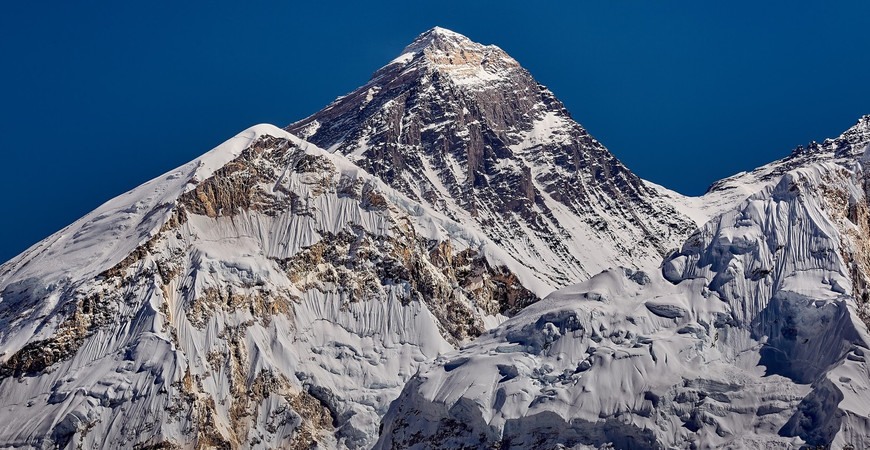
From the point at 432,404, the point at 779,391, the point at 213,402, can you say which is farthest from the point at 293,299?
the point at 779,391

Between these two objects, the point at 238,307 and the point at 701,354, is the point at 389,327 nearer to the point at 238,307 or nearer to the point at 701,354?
the point at 238,307

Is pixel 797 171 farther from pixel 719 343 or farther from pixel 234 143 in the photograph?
pixel 234 143

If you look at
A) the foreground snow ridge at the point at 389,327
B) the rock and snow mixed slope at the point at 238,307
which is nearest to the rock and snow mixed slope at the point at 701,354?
the foreground snow ridge at the point at 389,327

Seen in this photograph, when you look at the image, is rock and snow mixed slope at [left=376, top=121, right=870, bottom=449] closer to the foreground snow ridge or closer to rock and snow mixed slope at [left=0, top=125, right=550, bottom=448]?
the foreground snow ridge

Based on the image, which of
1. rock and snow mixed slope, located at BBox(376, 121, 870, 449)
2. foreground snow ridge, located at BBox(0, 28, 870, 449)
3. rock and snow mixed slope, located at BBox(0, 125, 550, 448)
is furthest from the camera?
rock and snow mixed slope, located at BBox(0, 125, 550, 448)

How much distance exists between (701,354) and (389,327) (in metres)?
60.1

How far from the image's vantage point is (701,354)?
121m

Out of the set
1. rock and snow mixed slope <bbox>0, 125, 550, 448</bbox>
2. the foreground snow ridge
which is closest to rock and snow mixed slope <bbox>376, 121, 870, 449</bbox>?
the foreground snow ridge

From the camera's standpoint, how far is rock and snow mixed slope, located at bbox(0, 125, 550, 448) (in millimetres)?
156625

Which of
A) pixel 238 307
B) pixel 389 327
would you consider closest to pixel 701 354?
pixel 389 327

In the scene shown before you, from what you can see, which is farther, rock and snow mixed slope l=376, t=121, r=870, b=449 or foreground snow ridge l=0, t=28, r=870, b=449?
foreground snow ridge l=0, t=28, r=870, b=449

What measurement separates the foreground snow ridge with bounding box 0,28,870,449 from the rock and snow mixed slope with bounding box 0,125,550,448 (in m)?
0.25

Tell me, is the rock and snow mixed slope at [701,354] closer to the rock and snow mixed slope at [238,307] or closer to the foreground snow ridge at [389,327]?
the foreground snow ridge at [389,327]

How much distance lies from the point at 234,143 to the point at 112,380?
4029 centimetres
